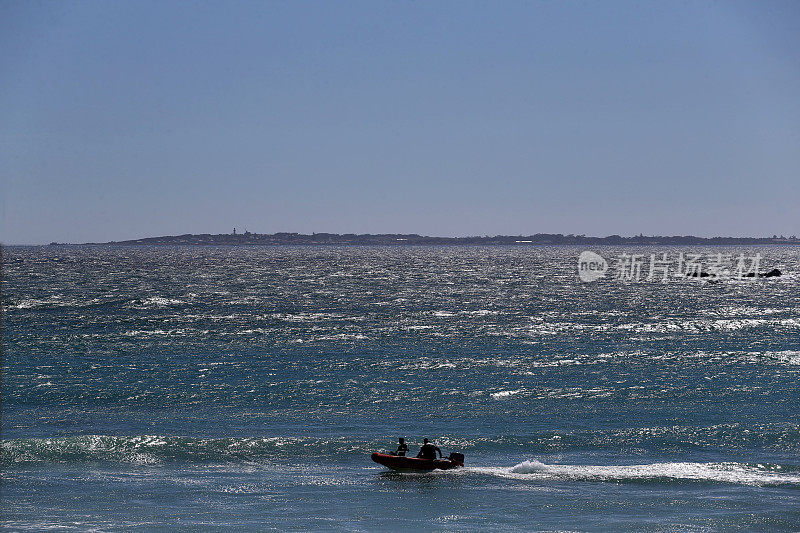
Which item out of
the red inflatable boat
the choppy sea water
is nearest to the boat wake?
the choppy sea water

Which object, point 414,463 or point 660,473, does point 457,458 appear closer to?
point 414,463

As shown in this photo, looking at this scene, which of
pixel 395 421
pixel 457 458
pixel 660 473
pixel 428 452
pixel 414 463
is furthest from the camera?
pixel 395 421

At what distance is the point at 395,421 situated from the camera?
40.8 metres

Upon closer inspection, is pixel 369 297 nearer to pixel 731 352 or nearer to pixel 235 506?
pixel 731 352

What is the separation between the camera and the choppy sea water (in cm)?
2792

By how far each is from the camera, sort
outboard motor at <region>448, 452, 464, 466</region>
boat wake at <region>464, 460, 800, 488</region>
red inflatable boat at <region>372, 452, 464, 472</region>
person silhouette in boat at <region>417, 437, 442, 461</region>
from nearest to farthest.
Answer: boat wake at <region>464, 460, 800, 488</region> → red inflatable boat at <region>372, 452, 464, 472</region> → outboard motor at <region>448, 452, 464, 466</region> → person silhouette in boat at <region>417, 437, 442, 461</region>

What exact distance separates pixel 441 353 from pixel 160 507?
116 feet

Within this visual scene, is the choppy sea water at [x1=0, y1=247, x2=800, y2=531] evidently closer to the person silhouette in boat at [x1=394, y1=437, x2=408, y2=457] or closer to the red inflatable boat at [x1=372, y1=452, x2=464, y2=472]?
the red inflatable boat at [x1=372, y1=452, x2=464, y2=472]

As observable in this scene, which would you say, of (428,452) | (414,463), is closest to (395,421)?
(428,452)

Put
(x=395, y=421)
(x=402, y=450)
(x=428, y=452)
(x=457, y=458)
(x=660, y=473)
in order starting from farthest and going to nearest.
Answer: (x=395, y=421), (x=428, y=452), (x=402, y=450), (x=457, y=458), (x=660, y=473)

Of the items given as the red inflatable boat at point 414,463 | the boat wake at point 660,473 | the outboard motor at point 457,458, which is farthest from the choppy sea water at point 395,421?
the red inflatable boat at point 414,463

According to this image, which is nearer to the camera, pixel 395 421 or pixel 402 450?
pixel 402 450

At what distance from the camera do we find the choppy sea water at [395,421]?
27.9 metres

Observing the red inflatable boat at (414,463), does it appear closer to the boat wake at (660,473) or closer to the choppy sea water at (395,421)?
the choppy sea water at (395,421)
